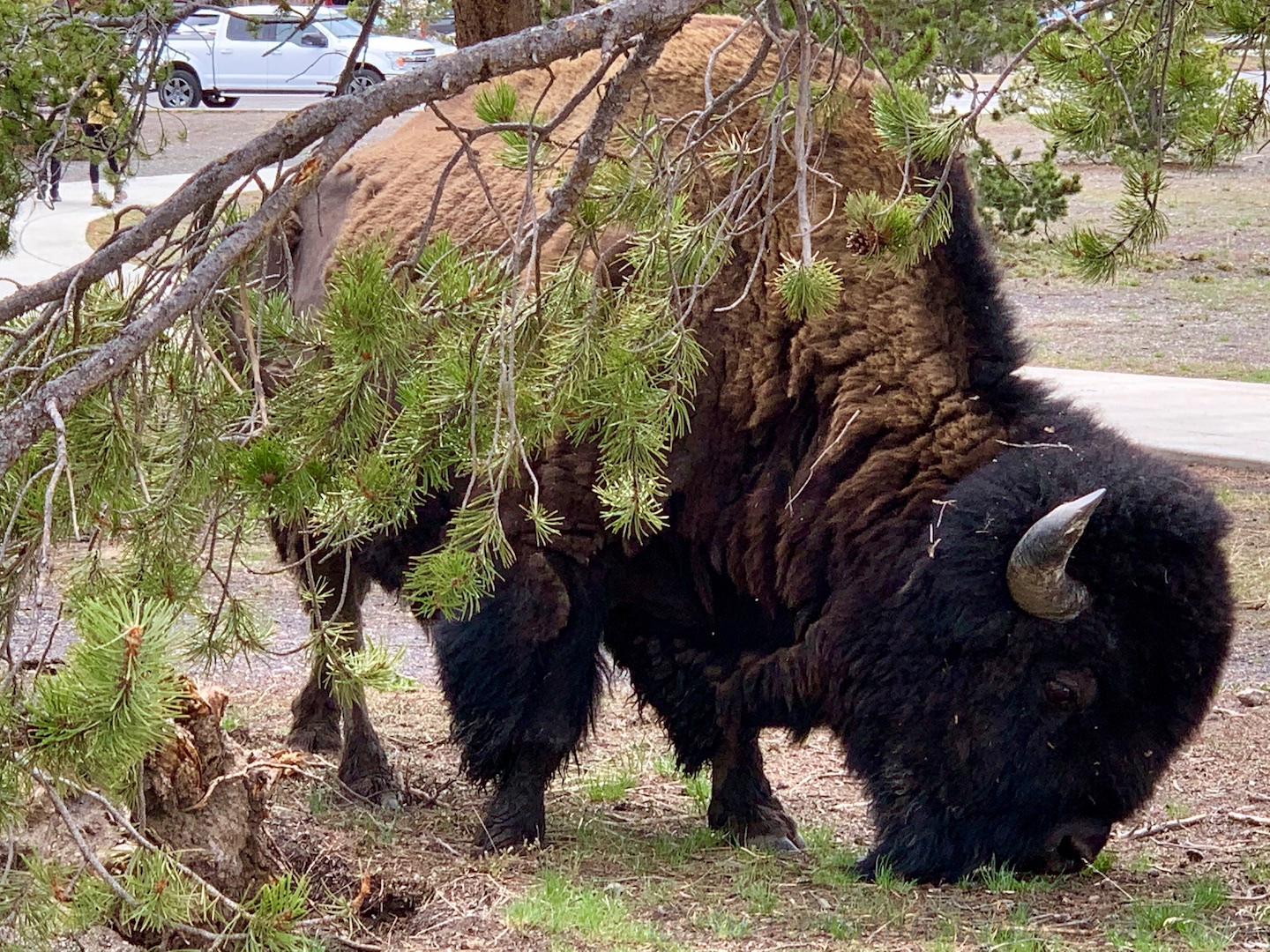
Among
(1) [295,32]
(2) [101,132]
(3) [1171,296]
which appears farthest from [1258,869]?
(3) [1171,296]

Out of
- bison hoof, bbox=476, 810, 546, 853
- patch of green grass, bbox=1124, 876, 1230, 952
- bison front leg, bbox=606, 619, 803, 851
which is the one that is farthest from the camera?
bison front leg, bbox=606, 619, 803, 851

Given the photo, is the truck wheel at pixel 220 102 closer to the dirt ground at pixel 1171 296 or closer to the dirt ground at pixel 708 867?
the dirt ground at pixel 1171 296

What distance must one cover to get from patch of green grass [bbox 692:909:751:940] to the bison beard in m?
0.62

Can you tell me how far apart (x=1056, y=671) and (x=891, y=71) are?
220cm

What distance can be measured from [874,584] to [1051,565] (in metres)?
0.63

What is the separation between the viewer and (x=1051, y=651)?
444 cm

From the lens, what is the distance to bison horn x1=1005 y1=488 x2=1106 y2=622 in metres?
4.12

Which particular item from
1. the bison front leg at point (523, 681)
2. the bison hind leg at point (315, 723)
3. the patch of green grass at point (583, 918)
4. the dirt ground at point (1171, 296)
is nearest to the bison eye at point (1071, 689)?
the patch of green grass at point (583, 918)

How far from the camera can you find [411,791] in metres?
5.82

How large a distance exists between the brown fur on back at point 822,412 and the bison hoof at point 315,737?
1.96 meters

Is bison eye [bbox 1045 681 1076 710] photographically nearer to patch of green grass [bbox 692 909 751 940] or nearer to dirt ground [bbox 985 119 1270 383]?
patch of green grass [bbox 692 909 751 940]

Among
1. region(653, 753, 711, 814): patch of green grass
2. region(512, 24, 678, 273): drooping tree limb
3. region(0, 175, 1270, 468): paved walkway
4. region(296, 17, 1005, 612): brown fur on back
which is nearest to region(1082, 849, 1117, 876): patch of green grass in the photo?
region(296, 17, 1005, 612): brown fur on back

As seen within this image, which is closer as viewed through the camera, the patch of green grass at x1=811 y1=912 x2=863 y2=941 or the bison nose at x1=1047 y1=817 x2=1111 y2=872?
the patch of green grass at x1=811 y1=912 x2=863 y2=941

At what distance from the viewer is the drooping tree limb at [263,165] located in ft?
7.45
